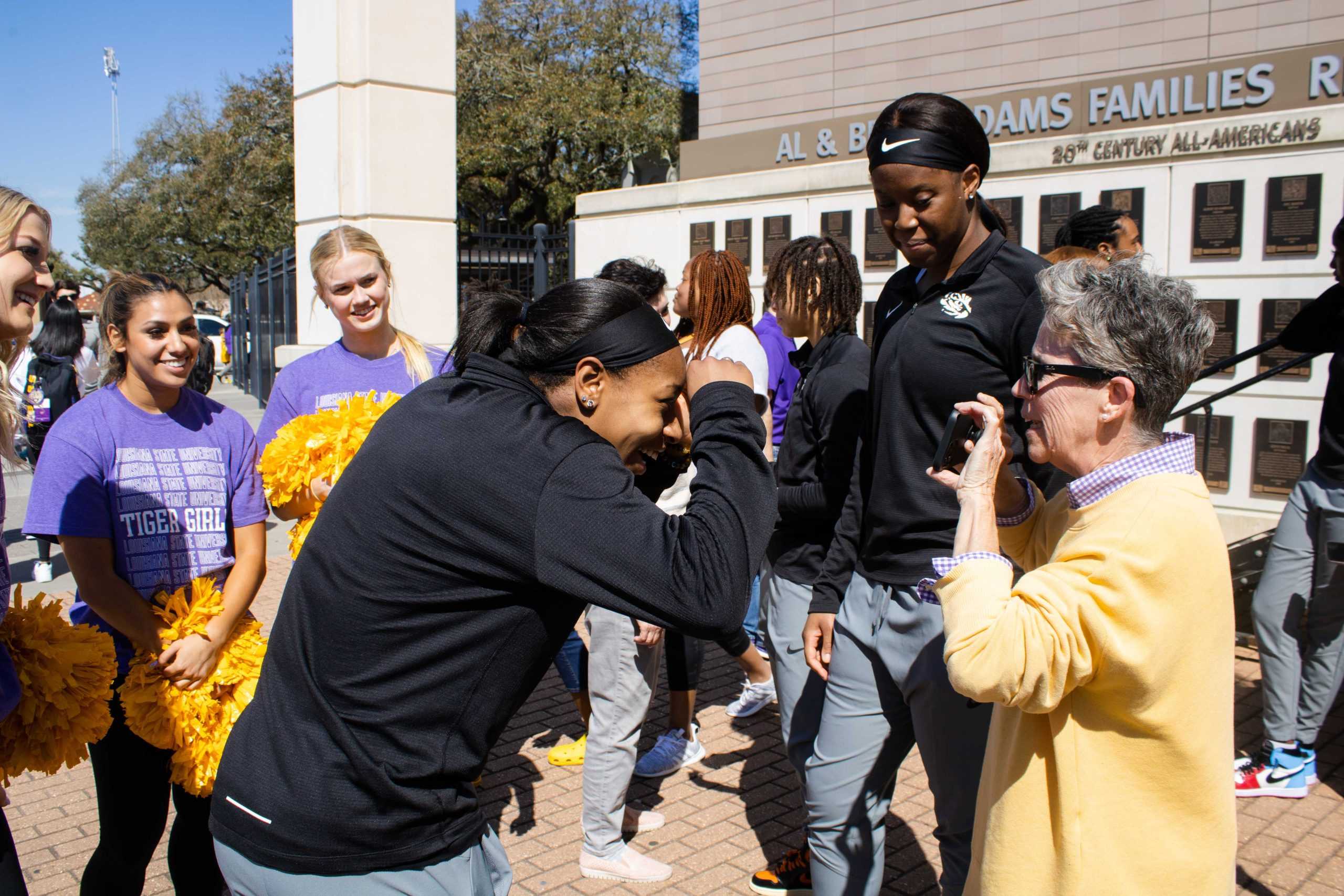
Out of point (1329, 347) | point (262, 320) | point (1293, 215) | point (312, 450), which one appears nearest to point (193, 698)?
point (312, 450)

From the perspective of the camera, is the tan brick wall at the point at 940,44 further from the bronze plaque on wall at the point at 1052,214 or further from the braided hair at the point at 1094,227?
the braided hair at the point at 1094,227

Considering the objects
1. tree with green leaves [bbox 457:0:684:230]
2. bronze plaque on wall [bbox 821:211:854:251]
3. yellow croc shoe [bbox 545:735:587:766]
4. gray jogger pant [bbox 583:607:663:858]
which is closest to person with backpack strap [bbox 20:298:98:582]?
yellow croc shoe [bbox 545:735:587:766]

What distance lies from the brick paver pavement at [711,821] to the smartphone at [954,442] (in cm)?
203

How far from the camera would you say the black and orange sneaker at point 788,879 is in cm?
368

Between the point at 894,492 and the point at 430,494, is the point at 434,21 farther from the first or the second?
the point at 430,494

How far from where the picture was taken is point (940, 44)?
1642 centimetres

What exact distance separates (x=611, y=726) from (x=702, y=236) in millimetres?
8312

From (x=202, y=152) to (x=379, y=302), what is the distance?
3716 centimetres

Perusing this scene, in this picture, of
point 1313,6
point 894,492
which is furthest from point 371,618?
point 1313,6

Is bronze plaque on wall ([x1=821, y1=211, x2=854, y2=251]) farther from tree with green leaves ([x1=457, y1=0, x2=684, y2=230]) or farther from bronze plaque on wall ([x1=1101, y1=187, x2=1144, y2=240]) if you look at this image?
tree with green leaves ([x1=457, y1=0, x2=684, y2=230])

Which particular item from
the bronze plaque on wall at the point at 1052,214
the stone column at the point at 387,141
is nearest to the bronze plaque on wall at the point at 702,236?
the bronze plaque on wall at the point at 1052,214

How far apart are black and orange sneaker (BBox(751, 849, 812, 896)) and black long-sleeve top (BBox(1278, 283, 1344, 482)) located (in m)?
2.65

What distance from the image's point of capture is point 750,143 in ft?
42.9

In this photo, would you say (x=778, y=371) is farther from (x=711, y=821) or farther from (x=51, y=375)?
(x=51, y=375)
